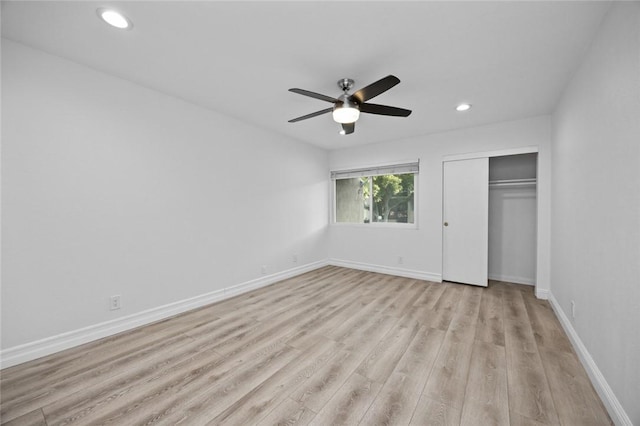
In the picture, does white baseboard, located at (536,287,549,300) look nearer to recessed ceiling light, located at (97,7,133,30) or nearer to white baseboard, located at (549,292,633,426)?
white baseboard, located at (549,292,633,426)

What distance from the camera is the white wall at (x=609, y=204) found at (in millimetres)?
1268

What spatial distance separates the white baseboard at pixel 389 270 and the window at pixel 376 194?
0.86m

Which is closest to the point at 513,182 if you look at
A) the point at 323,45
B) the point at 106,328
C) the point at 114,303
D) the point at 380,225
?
the point at 380,225

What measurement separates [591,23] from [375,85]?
1.44 m

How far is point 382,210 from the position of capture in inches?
188

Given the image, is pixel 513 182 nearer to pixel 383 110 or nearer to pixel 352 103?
pixel 383 110

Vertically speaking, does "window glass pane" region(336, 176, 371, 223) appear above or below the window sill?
above

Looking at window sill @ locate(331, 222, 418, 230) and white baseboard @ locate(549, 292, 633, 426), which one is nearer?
white baseboard @ locate(549, 292, 633, 426)

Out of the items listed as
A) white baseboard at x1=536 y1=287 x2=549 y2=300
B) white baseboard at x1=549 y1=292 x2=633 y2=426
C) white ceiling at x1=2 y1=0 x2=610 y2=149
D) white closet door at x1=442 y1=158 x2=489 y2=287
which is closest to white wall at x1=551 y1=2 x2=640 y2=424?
white baseboard at x1=549 y1=292 x2=633 y2=426

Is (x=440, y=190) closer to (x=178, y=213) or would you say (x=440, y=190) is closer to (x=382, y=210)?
(x=382, y=210)

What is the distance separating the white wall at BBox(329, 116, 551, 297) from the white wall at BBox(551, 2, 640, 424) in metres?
→ 1.14

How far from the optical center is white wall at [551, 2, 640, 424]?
49.9 inches

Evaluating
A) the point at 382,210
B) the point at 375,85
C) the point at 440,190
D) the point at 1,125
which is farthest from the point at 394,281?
the point at 1,125

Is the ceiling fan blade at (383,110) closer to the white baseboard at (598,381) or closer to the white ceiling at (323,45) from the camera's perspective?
the white ceiling at (323,45)
